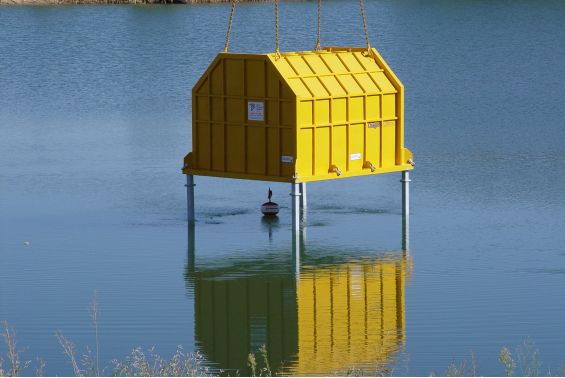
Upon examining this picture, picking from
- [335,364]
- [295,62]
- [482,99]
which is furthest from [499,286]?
[482,99]

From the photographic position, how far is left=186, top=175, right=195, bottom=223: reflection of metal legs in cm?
1736

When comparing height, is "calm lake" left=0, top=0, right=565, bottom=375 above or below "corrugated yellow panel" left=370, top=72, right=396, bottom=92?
below

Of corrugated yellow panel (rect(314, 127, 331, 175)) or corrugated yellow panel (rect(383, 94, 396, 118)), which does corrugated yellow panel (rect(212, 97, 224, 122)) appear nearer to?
corrugated yellow panel (rect(314, 127, 331, 175))

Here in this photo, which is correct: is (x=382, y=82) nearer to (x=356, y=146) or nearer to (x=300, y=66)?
(x=356, y=146)

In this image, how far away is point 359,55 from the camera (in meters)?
17.4

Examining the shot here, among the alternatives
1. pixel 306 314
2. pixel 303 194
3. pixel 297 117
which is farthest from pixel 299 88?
pixel 306 314

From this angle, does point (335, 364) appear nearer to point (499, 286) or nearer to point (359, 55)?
point (499, 286)

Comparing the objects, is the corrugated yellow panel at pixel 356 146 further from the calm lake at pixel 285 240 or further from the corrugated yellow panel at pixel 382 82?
the calm lake at pixel 285 240

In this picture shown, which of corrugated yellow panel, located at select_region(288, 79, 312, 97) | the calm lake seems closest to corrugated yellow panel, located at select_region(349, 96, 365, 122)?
corrugated yellow panel, located at select_region(288, 79, 312, 97)

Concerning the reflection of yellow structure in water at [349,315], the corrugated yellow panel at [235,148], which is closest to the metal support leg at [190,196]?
the corrugated yellow panel at [235,148]

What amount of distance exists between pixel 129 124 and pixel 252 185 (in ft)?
33.8

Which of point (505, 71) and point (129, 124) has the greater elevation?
point (505, 71)

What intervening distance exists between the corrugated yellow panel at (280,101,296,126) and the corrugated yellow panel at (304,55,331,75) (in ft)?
2.89

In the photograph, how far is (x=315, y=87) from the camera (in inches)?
640
